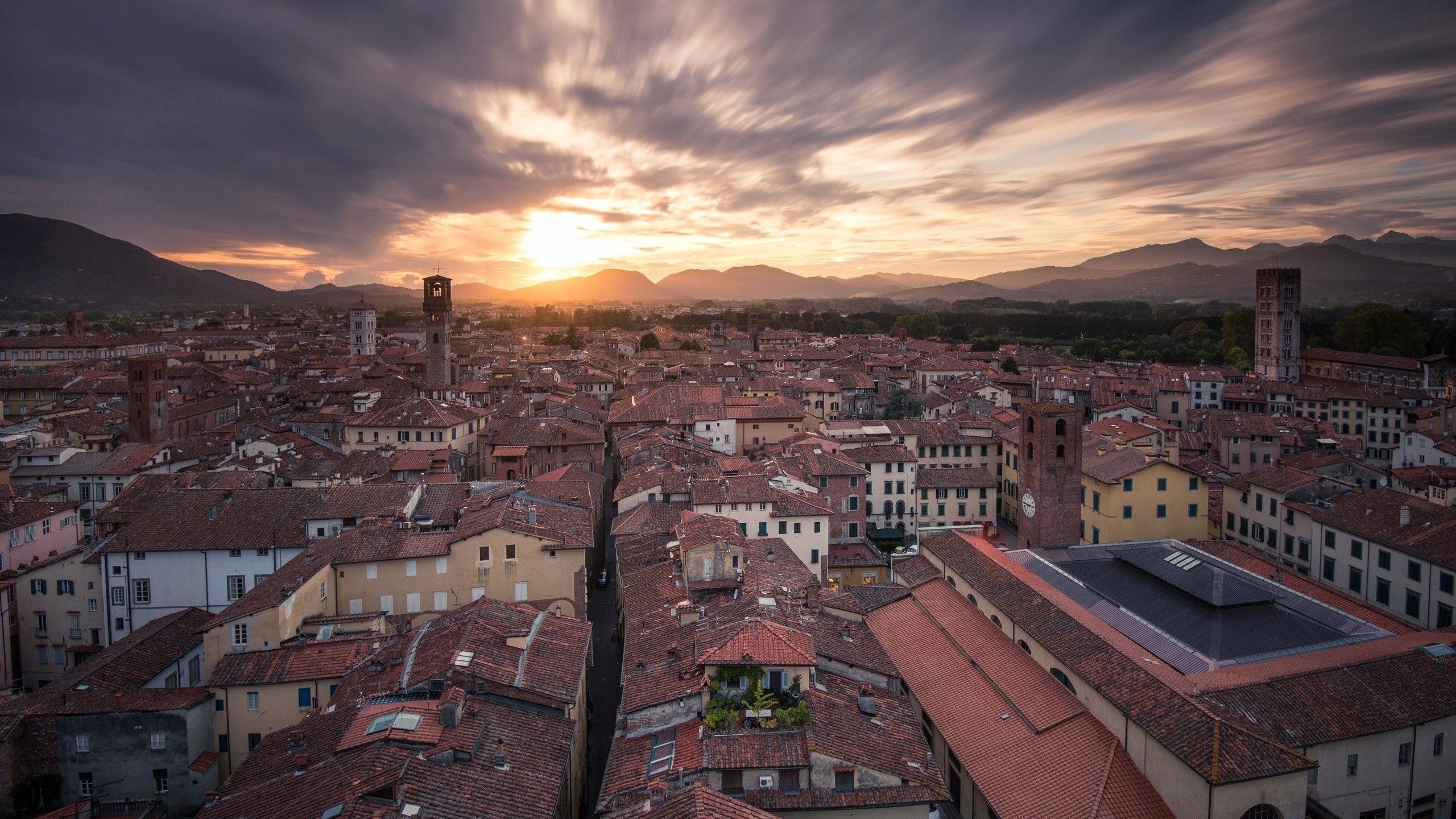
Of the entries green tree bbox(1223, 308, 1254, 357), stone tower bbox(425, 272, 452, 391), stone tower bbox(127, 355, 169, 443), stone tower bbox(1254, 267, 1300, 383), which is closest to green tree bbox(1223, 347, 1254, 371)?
green tree bbox(1223, 308, 1254, 357)

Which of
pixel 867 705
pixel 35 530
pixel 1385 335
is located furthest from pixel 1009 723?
pixel 1385 335

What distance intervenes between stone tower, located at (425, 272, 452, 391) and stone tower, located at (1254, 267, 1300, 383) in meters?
95.6

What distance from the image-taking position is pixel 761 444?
59.5 metres

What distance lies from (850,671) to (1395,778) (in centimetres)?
1318

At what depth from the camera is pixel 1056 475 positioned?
3338cm

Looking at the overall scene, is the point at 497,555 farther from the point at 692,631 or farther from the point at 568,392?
the point at 568,392

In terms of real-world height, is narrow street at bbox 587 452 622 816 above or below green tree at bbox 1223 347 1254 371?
below

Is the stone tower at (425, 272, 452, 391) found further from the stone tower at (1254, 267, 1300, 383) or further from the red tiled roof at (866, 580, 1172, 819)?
the stone tower at (1254, 267, 1300, 383)

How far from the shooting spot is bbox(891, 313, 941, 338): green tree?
17000cm

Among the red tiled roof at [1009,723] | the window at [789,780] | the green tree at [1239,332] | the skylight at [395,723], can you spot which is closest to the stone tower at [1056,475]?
the red tiled roof at [1009,723]

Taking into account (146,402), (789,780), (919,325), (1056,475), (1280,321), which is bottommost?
(789,780)

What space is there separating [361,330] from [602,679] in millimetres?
115503

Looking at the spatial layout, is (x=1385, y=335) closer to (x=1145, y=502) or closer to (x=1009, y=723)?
(x=1145, y=502)

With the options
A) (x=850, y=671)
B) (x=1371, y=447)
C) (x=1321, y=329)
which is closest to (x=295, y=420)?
(x=850, y=671)
